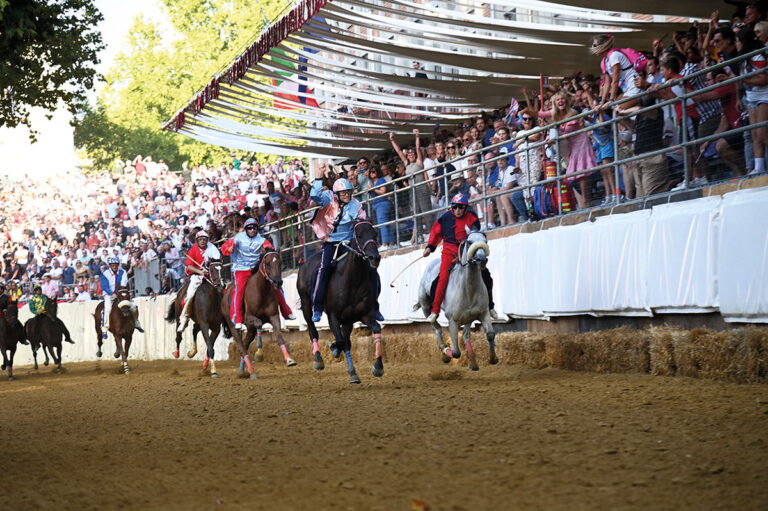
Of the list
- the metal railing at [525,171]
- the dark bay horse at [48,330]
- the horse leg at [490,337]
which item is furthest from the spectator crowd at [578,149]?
the dark bay horse at [48,330]

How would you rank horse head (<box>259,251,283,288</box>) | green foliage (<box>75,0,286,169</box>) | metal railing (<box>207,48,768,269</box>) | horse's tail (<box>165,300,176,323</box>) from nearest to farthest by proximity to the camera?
metal railing (<box>207,48,768,269</box>), horse head (<box>259,251,283,288</box>), horse's tail (<box>165,300,176,323</box>), green foliage (<box>75,0,286,169</box>)

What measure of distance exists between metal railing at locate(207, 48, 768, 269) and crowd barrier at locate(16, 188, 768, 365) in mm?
584

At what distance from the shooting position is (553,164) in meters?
15.1

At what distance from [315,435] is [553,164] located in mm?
7633

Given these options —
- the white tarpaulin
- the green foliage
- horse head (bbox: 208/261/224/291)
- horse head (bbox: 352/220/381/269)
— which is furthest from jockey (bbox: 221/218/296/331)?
the green foliage

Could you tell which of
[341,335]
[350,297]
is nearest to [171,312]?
[341,335]

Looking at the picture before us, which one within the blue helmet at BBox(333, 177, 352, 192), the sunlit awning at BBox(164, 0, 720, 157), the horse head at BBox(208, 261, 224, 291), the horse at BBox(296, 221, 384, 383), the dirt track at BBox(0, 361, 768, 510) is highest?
the sunlit awning at BBox(164, 0, 720, 157)

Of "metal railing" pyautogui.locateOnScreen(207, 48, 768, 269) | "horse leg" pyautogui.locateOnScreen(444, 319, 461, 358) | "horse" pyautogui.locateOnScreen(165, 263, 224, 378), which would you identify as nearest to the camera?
"metal railing" pyautogui.locateOnScreen(207, 48, 768, 269)

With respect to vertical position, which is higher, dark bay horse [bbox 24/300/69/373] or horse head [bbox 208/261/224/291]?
horse head [bbox 208/261/224/291]

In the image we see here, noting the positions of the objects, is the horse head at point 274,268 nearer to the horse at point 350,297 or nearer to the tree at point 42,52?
the horse at point 350,297

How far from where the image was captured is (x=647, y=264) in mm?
12625

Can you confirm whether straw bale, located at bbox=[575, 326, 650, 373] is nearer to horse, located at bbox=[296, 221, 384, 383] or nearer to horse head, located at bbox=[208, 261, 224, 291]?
horse, located at bbox=[296, 221, 384, 383]

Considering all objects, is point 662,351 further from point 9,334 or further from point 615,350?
point 9,334

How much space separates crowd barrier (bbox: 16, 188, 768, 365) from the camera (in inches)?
423
